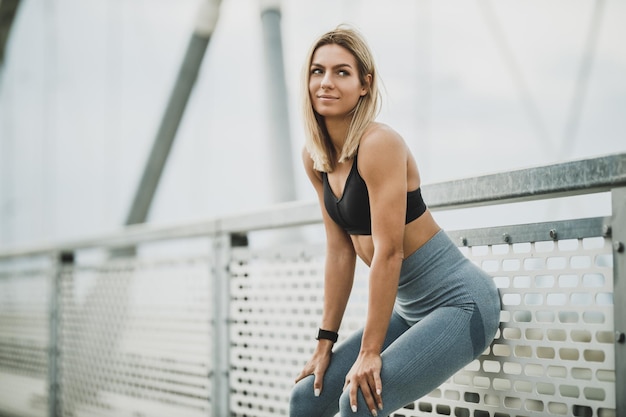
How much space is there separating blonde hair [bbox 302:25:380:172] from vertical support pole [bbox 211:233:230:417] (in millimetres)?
876

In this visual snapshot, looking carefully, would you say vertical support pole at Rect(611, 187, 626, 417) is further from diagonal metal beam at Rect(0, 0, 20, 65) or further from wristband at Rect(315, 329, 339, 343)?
diagonal metal beam at Rect(0, 0, 20, 65)

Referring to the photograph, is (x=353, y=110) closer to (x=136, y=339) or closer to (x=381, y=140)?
(x=381, y=140)

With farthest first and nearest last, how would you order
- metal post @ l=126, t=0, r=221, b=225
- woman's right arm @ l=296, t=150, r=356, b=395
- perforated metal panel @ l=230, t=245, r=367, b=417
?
metal post @ l=126, t=0, r=221, b=225
perforated metal panel @ l=230, t=245, r=367, b=417
woman's right arm @ l=296, t=150, r=356, b=395

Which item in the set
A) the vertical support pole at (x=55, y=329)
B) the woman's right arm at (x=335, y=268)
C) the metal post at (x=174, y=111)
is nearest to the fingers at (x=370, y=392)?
the woman's right arm at (x=335, y=268)

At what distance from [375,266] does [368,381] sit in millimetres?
246

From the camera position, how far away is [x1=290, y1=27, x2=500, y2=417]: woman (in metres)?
1.32

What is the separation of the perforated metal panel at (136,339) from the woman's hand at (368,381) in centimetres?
115

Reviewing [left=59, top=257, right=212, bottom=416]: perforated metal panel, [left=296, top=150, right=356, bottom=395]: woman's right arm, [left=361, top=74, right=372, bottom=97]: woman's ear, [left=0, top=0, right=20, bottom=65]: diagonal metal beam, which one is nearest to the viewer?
[left=361, top=74, right=372, bottom=97]: woman's ear

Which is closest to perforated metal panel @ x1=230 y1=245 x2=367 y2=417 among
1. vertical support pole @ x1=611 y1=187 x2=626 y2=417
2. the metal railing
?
the metal railing

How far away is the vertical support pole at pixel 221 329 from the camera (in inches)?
89.0

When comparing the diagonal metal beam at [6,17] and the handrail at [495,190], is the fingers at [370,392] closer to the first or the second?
the handrail at [495,190]

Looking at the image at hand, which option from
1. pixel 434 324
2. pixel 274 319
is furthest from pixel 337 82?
pixel 274 319

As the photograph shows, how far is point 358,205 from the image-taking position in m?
1.42

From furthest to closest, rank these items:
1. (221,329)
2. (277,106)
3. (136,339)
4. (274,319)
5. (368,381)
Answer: (277,106) → (136,339) → (221,329) → (274,319) → (368,381)
